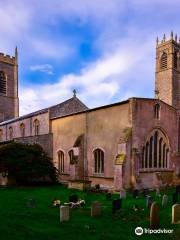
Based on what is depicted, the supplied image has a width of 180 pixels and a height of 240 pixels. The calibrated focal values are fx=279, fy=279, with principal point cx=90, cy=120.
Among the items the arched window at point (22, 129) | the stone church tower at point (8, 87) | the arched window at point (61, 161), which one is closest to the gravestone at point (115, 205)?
the arched window at point (61, 161)

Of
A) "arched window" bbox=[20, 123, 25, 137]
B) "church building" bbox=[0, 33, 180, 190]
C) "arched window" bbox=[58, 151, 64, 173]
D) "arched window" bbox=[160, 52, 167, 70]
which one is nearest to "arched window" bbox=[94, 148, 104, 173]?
"church building" bbox=[0, 33, 180, 190]

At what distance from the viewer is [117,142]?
2648 centimetres

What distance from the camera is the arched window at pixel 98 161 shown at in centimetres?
2820

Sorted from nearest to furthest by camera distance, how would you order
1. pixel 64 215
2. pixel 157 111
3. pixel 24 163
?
pixel 64 215, pixel 24 163, pixel 157 111

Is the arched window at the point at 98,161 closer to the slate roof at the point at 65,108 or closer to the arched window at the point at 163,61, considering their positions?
the slate roof at the point at 65,108

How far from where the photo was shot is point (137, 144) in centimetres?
2544

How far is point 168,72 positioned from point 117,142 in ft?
112

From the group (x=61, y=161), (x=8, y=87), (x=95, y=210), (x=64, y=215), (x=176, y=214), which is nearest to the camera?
(x=64, y=215)

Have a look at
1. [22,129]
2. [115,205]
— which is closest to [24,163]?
[115,205]

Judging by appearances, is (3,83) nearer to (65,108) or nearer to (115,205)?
(65,108)

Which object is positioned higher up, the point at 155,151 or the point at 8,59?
the point at 8,59

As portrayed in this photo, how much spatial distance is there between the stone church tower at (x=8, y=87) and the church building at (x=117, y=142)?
2404 cm

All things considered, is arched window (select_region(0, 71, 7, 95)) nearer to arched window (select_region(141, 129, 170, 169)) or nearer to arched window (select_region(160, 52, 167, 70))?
arched window (select_region(160, 52, 167, 70))

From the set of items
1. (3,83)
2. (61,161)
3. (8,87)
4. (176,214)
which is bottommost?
(176,214)
